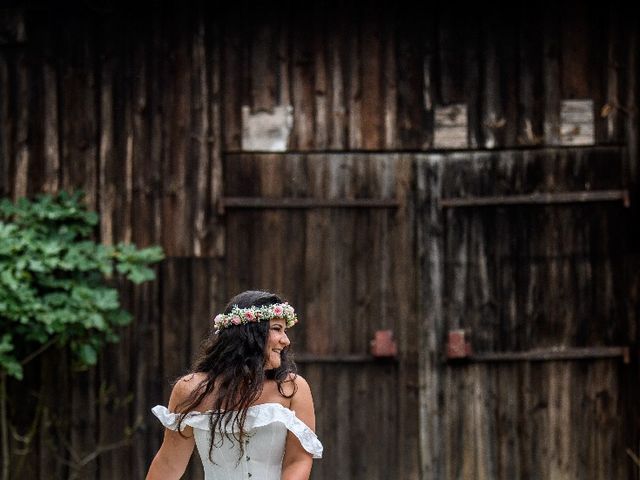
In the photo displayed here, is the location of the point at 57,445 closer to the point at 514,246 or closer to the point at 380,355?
the point at 380,355

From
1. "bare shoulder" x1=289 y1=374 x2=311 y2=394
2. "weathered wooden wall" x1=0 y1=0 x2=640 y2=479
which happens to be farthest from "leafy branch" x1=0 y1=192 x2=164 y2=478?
"bare shoulder" x1=289 y1=374 x2=311 y2=394

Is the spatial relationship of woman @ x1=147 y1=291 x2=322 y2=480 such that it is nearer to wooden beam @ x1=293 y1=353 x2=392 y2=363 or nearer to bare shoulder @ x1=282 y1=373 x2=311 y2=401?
bare shoulder @ x1=282 y1=373 x2=311 y2=401

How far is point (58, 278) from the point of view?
24.3 feet

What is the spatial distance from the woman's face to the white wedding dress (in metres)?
0.15

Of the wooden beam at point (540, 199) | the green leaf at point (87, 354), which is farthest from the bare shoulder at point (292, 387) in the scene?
the wooden beam at point (540, 199)

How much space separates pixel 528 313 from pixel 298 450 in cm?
343

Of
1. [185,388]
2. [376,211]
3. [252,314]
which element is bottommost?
[185,388]

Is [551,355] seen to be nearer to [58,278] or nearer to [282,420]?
[58,278]

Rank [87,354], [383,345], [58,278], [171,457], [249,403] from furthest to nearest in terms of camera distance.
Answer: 1. [383,345]
2. [58,278]
3. [87,354]
4. [171,457]
5. [249,403]

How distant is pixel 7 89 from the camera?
774 centimetres

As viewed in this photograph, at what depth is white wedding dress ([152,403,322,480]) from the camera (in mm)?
4441

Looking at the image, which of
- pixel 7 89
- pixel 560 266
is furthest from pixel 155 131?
pixel 560 266

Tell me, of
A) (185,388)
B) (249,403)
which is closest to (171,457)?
(185,388)

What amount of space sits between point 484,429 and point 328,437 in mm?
952
